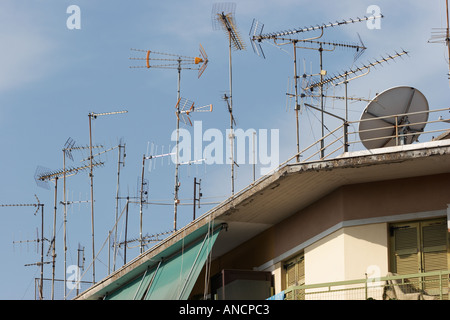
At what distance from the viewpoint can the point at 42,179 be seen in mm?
49219

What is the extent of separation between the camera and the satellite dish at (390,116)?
31.2 meters

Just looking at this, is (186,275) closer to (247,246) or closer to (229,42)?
(247,246)

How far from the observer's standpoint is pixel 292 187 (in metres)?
32.0

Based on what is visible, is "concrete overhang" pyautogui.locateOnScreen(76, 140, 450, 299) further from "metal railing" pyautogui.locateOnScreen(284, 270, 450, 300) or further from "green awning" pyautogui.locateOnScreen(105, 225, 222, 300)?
"metal railing" pyautogui.locateOnScreen(284, 270, 450, 300)

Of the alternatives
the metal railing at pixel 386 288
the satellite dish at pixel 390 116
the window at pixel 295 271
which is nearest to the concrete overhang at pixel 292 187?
the satellite dish at pixel 390 116

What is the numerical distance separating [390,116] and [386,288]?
15.0ft

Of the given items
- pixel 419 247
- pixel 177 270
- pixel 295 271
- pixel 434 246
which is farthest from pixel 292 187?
pixel 177 270

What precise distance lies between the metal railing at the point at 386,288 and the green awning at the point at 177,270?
358cm

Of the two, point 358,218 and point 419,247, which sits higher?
point 358,218

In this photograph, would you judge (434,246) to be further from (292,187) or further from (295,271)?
(295,271)

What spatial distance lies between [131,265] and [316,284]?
7.50 m

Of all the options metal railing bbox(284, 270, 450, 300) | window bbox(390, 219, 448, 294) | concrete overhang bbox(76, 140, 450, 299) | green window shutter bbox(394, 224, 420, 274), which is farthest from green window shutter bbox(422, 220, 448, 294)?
concrete overhang bbox(76, 140, 450, 299)
